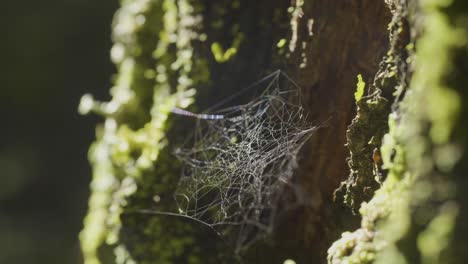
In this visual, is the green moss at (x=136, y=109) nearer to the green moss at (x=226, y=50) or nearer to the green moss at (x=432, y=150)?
the green moss at (x=226, y=50)

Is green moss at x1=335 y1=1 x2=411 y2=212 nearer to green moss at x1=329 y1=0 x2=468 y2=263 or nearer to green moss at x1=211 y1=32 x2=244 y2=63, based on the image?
green moss at x1=329 y1=0 x2=468 y2=263

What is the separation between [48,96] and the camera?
3873 millimetres

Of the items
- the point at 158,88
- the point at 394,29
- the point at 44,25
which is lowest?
the point at 394,29

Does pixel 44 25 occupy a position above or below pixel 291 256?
above

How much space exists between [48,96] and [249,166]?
3.18m

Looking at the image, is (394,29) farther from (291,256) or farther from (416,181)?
(291,256)

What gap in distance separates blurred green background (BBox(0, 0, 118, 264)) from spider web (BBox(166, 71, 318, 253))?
2615 mm

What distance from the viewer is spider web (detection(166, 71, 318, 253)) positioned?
1.06m

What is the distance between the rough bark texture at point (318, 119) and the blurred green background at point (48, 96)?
93.7 inches

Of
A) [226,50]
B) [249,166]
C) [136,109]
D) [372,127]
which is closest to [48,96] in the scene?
[136,109]

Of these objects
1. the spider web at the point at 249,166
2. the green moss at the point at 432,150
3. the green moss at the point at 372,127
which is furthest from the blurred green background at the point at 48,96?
the green moss at the point at 432,150

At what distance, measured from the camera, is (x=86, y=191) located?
11.9ft

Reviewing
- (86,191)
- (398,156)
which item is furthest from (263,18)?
(86,191)

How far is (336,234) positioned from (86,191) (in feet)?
9.46
